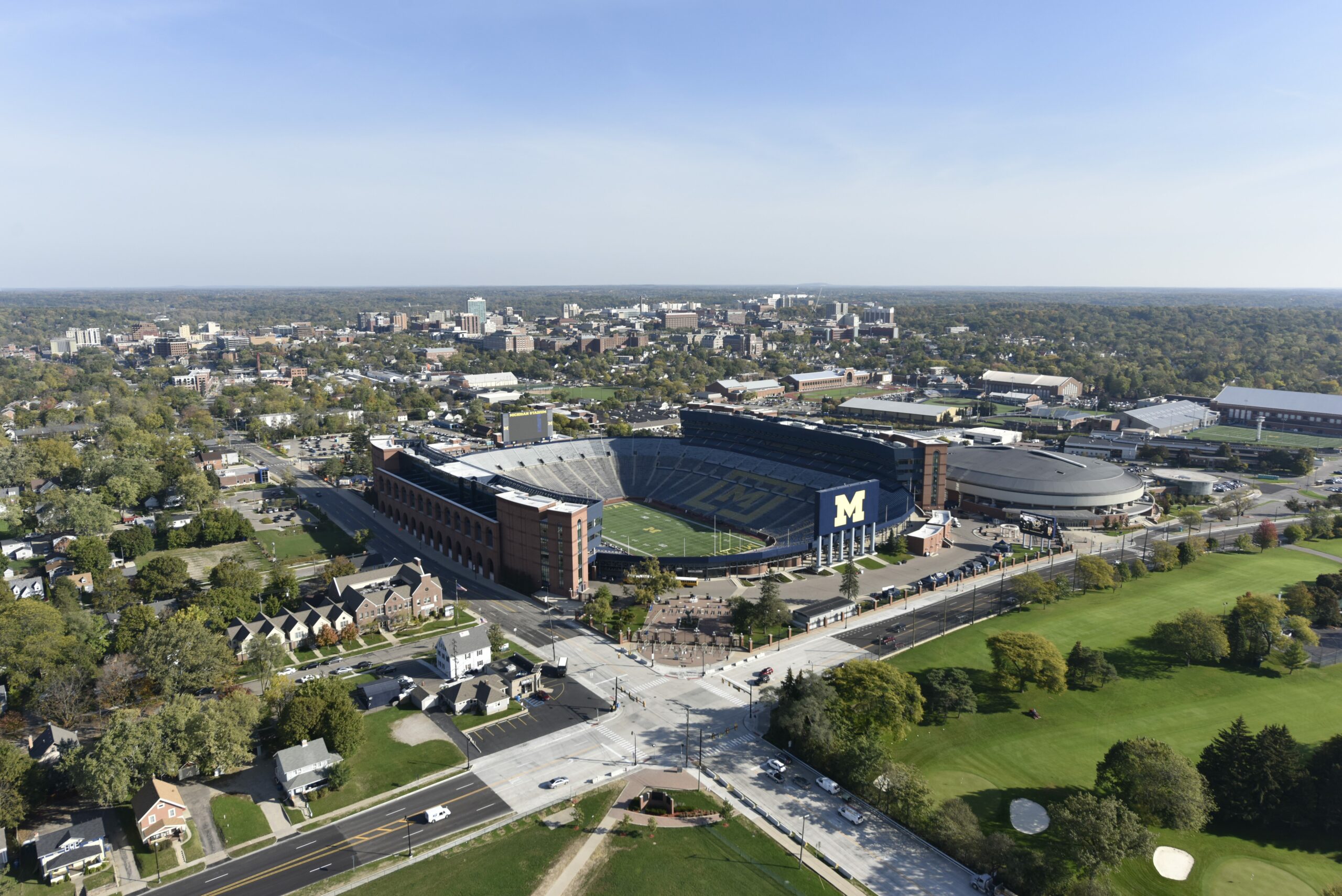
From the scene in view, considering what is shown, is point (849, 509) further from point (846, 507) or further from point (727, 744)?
point (727, 744)

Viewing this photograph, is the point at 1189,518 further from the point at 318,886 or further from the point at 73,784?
the point at 73,784

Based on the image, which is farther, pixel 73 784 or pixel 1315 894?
pixel 73 784

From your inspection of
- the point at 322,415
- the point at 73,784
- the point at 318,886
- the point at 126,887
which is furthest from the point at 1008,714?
the point at 322,415

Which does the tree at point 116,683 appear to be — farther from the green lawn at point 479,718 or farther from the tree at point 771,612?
the tree at point 771,612

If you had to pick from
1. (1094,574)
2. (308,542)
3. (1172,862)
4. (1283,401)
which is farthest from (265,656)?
(1283,401)

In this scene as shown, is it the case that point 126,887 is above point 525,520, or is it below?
below

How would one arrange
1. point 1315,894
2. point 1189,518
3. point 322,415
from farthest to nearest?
point 322,415
point 1189,518
point 1315,894

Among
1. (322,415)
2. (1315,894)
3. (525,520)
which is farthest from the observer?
(322,415)
